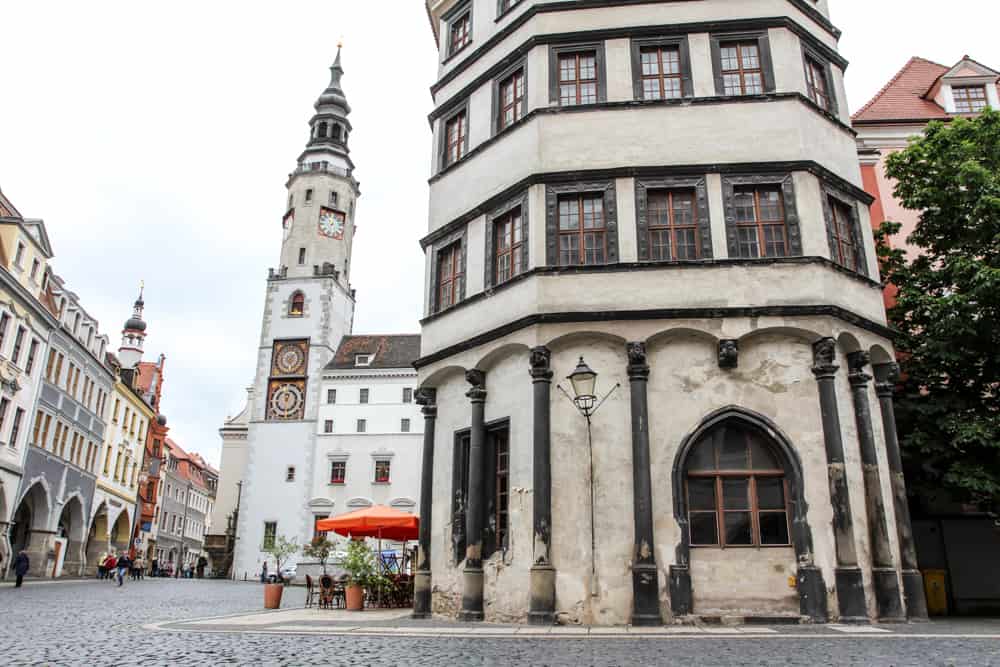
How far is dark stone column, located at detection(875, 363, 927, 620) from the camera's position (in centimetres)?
1388

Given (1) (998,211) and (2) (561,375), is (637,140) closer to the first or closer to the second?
(2) (561,375)

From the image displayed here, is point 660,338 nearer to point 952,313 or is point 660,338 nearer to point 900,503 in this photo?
point 900,503

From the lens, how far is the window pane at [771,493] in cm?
1395

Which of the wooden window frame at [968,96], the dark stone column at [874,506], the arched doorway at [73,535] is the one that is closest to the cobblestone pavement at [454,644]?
the dark stone column at [874,506]

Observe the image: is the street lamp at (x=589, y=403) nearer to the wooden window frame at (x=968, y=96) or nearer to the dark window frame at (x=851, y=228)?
the dark window frame at (x=851, y=228)

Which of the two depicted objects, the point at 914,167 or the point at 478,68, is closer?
the point at 914,167

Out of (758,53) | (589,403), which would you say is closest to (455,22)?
(758,53)

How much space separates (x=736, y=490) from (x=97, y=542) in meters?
47.5

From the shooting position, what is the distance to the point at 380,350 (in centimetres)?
6219

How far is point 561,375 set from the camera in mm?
15031

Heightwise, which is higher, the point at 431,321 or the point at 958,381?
the point at 431,321

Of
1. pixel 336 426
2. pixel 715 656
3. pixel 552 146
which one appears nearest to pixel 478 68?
pixel 552 146

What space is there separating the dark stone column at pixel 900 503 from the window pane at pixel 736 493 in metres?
3.01

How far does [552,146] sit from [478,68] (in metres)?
4.07
